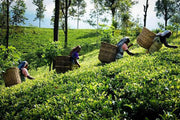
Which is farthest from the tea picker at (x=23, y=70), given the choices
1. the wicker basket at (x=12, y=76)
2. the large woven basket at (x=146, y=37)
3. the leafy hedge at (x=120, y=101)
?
the large woven basket at (x=146, y=37)

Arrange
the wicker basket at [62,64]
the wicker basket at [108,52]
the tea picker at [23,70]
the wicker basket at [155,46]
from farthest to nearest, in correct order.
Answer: the tea picker at [23,70] → the wicker basket at [62,64] → the wicker basket at [108,52] → the wicker basket at [155,46]

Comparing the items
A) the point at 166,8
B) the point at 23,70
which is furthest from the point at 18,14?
the point at 166,8

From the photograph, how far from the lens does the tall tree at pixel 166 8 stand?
157 ft

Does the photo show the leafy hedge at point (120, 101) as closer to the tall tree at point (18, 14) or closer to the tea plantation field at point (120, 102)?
the tea plantation field at point (120, 102)

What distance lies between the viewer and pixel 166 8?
48875 mm

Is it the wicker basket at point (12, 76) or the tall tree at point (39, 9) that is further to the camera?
the tall tree at point (39, 9)

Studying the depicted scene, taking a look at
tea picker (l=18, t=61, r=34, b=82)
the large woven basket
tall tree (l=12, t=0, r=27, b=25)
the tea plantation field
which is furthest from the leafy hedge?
tall tree (l=12, t=0, r=27, b=25)

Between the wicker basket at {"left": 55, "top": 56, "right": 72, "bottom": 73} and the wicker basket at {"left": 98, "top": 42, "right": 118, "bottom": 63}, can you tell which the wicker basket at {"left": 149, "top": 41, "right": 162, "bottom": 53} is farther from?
the wicker basket at {"left": 55, "top": 56, "right": 72, "bottom": 73}

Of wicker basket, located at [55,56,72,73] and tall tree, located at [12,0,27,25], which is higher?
tall tree, located at [12,0,27,25]

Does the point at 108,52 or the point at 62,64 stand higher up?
the point at 108,52

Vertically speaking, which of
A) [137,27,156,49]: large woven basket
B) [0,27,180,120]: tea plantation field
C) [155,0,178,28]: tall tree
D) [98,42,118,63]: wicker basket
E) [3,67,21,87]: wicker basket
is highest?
[155,0,178,28]: tall tree

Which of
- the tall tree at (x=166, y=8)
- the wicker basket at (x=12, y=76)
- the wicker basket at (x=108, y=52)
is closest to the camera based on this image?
the wicker basket at (x=108, y=52)

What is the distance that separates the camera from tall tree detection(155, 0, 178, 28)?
157 ft

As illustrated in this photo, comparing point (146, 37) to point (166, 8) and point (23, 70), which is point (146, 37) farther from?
point (166, 8)
